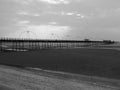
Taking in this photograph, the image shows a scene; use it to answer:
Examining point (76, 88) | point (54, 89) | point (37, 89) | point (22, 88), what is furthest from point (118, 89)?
point (22, 88)

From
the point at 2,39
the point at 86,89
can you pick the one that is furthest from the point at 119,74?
the point at 2,39

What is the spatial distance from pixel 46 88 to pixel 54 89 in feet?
1.37

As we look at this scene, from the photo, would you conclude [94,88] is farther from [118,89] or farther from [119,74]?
[119,74]

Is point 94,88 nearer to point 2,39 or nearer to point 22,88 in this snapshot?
point 22,88

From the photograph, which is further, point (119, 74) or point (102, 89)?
point (119, 74)

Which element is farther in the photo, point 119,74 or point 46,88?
point 119,74

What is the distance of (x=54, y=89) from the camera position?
8695mm

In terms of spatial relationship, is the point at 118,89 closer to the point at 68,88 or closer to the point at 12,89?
the point at 68,88

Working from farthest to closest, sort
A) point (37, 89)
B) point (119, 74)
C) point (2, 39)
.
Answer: point (2, 39)
point (119, 74)
point (37, 89)

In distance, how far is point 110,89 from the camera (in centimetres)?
890

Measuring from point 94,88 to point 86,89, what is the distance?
1.51 feet

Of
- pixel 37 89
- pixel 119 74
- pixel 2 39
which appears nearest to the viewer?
pixel 37 89

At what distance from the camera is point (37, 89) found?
28.3 ft

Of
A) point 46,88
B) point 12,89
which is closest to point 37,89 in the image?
point 46,88
